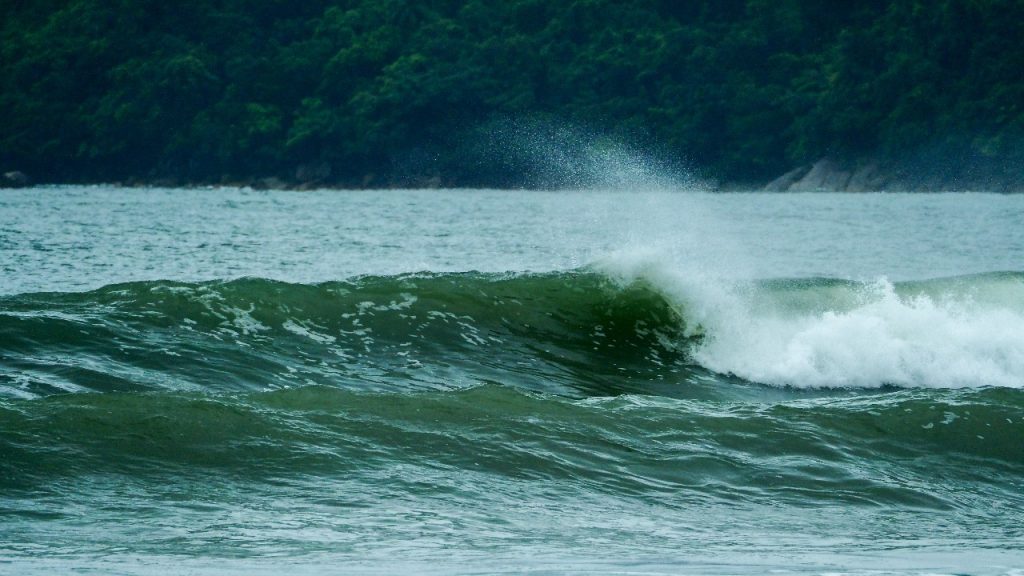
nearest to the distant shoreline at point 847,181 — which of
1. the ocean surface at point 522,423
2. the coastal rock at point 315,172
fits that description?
the coastal rock at point 315,172

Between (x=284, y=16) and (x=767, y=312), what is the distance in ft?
279

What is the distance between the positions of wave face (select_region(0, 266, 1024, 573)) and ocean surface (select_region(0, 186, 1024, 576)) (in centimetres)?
3

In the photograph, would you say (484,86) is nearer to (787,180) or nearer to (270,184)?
(270,184)

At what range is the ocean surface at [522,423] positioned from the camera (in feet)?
23.1

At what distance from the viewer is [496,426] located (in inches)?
371

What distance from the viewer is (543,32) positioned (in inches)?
3499

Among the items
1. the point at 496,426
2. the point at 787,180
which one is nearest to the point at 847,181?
the point at 787,180

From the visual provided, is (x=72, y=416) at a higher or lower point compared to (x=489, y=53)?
lower

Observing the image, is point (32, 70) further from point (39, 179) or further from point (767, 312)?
point (767, 312)

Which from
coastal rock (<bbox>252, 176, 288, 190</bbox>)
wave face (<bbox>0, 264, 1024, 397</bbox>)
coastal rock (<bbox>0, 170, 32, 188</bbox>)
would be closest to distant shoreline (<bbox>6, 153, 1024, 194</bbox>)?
coastal rock (<bbox>0, 170, 32, 188</bbox>)

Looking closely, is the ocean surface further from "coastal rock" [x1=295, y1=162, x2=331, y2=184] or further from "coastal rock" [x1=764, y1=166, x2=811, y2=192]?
"coastal rock" [x1=295, y1=162, x2=331, y2=184]

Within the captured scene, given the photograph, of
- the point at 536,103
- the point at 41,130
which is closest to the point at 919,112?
the point at 536,103

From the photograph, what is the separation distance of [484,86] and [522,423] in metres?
78.5

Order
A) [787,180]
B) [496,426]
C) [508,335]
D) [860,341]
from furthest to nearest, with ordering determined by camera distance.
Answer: [787,180] → [508,335] → [860,341] → [496,426]
